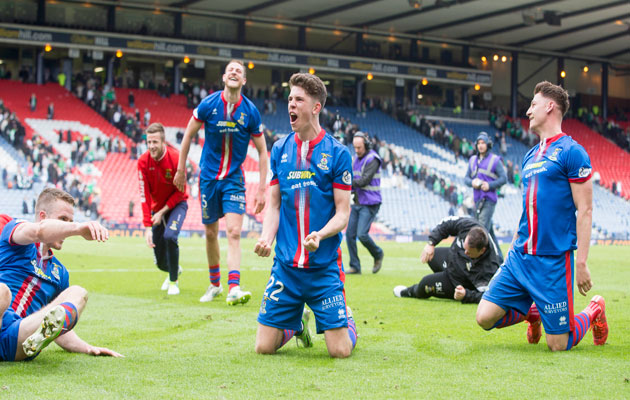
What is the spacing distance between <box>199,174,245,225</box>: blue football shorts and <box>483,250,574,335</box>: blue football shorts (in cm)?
365

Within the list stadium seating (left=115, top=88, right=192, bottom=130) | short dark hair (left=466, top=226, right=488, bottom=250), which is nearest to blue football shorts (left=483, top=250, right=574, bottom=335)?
short dark hair (left=466, top=226, right=488, bottom=250)

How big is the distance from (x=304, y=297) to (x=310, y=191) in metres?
0.77

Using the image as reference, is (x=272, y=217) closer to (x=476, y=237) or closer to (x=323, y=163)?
(x=323, y=163)

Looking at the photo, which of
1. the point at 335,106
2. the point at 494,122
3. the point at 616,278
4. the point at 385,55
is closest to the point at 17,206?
the point at 616,278

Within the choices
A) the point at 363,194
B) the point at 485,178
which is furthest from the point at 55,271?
the point at 485,178

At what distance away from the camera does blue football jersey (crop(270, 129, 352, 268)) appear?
6.10 m

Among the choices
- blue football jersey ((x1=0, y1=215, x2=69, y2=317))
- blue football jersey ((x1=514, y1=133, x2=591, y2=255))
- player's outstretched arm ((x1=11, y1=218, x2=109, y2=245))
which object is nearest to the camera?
player's outstretched arm ((x1=11, y1=218, x2=109, y2=245))

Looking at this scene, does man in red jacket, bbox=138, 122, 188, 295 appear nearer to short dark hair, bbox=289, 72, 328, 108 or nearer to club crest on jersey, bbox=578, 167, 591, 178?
short dark hair, bbox=289, 72, 328, 108

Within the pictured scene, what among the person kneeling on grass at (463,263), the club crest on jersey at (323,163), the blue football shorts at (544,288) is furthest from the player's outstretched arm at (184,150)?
the blue football shorts at (544,288)

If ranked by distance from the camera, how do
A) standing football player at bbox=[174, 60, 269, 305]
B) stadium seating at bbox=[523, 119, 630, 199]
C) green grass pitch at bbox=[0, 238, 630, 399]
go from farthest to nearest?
stadium seating at bbox=[523, 119, 630, 199], standing football player at bbox=[174, 60, 269, 305], green grass pitch at bbox=[0, 238, 630, 399]

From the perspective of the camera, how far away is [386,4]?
43.7m

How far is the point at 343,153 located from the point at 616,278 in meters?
9.32

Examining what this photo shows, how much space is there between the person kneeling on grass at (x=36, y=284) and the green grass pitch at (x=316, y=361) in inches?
8.5

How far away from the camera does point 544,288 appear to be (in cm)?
637
